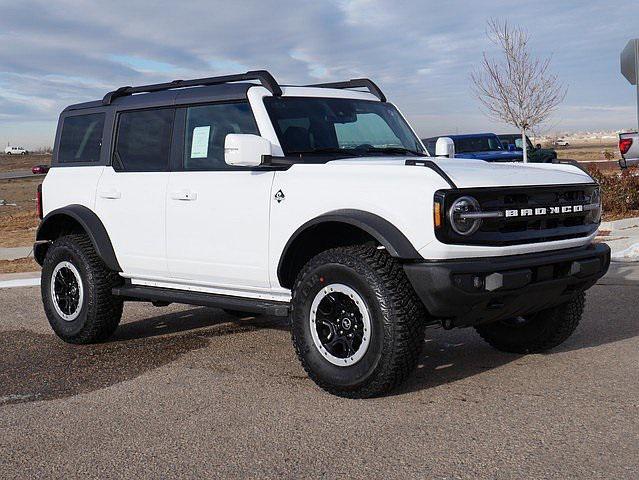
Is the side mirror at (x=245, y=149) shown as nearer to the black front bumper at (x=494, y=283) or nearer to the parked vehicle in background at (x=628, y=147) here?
the black front bumper at (x=494, y=283)

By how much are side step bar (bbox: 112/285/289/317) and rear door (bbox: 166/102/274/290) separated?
0.11 m

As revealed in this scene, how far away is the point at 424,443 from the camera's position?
4250mm

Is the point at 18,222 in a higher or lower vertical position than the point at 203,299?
lower

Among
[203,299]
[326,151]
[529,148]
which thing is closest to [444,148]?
[326,151]

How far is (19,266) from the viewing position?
42.9 ft

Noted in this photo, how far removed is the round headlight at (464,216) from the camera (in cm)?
475

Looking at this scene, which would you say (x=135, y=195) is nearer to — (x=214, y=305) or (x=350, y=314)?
(x=214, y=305)

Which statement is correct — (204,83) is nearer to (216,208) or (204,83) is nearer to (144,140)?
(144,140)

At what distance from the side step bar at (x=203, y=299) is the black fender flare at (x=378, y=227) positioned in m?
0.71

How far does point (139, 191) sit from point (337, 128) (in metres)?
1.61

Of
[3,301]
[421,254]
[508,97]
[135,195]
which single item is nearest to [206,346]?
[135,195]

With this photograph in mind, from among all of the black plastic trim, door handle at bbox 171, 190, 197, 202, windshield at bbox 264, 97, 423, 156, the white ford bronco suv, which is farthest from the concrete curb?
the black plastic trim

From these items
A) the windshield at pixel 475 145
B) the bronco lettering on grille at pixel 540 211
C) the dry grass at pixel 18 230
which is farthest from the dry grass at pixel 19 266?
the windshield at pixel 475 145

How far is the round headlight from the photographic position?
475cm
